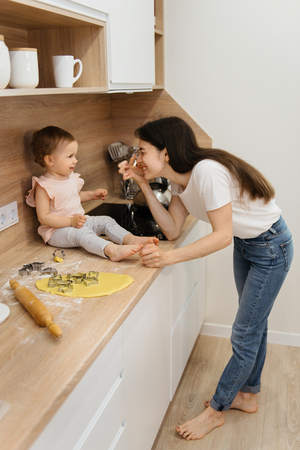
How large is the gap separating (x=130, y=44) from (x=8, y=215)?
0.83 meters

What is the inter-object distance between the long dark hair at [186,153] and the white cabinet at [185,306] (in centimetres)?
42

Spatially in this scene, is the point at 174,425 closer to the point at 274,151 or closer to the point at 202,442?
the point at 202,442

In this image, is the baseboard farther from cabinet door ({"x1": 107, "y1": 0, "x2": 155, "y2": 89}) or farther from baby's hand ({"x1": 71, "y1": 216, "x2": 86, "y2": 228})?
cabinet door ({"x1": 107, "y1": 0, "x2": 155, "y2": 89})

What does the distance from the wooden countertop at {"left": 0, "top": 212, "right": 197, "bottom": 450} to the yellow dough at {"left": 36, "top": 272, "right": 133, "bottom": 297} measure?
17mm

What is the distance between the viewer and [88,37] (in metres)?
1.52

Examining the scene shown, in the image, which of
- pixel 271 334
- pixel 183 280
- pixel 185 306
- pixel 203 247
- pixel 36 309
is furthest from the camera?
pixel 271 334

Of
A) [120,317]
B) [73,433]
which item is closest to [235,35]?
[120,317]

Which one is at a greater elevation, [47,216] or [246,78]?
[246,78]

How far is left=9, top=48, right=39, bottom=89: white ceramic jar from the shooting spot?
111cm

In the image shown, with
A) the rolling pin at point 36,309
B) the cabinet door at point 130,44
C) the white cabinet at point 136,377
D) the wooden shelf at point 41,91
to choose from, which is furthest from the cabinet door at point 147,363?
the cabinet door at point 130,44

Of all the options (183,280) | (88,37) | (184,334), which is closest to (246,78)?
(88,37)

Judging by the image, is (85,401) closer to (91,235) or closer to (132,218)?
(91,235)

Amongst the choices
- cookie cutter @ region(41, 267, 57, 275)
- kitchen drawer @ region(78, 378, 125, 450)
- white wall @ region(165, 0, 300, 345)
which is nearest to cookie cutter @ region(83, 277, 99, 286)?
cookie cutter @ region(41, 267, 57, 275)

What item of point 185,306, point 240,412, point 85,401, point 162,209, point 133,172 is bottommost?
point 240,412
